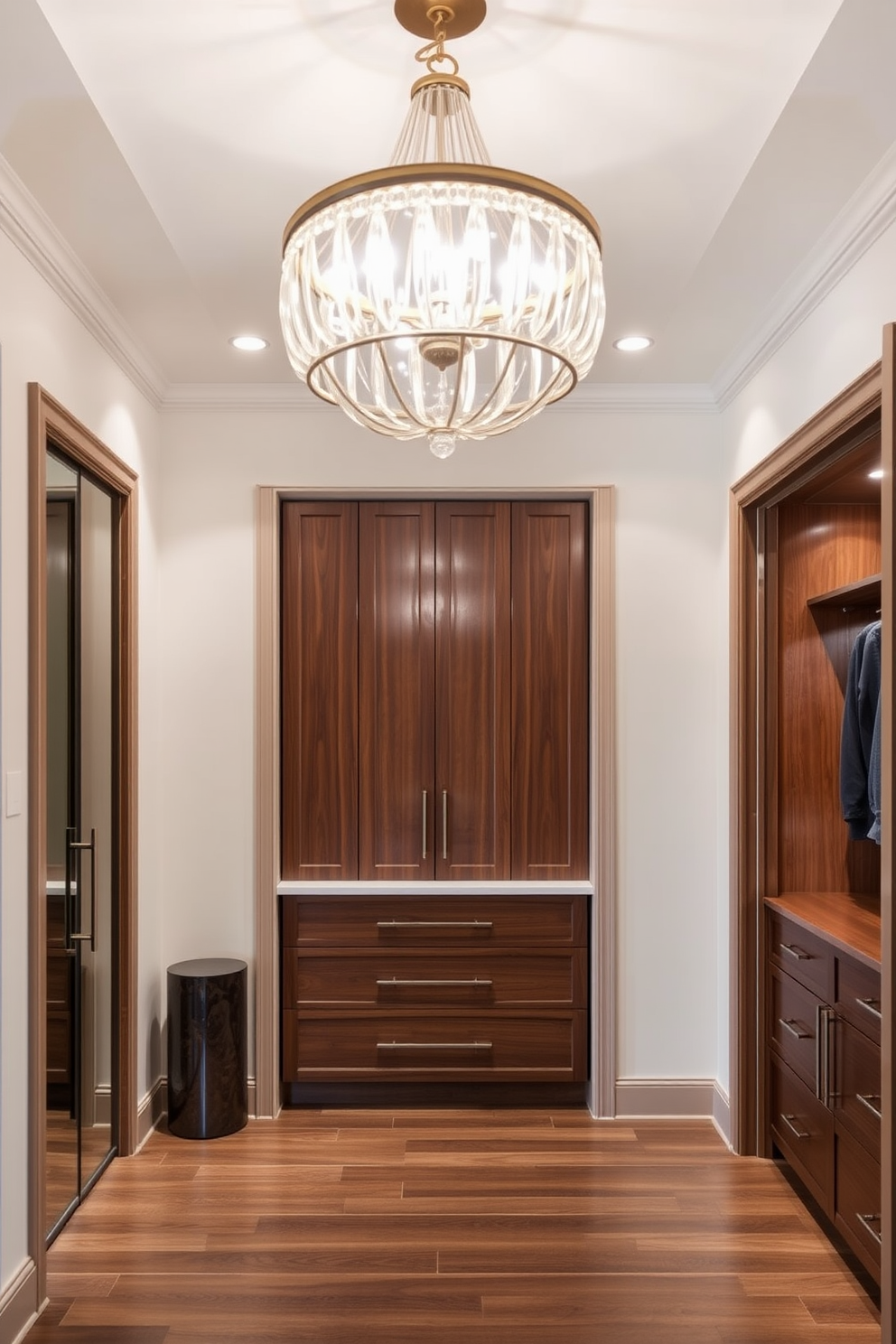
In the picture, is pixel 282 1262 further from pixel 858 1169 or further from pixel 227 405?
pixel 227 405

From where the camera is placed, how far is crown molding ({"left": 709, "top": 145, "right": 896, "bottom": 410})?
220 centimetres

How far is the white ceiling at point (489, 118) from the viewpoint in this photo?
181 centimetres

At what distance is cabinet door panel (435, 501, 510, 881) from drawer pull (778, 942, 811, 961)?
107 centimetres

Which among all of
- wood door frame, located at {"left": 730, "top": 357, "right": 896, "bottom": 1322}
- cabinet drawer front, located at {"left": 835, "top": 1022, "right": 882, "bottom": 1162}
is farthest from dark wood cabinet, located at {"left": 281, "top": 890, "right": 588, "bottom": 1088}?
cabinet drawer front, located at {"left": 835, "top": 1022, "right": 882, "bottom": 1162}

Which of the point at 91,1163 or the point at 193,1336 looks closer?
the point at 193,1336

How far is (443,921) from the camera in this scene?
3760mm

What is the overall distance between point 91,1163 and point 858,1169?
2192 millimetres

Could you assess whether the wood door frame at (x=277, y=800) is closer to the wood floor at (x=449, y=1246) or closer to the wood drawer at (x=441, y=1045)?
the wood drawer at (x=441, y=1045)

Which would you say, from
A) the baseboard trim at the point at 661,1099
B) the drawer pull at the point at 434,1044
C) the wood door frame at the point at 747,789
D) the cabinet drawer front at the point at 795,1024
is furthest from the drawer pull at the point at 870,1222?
the drawer pull at the point at 434,1044

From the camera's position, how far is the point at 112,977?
3.27 meters

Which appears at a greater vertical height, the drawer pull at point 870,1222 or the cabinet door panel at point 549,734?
the cabinet door panel at point 549,734

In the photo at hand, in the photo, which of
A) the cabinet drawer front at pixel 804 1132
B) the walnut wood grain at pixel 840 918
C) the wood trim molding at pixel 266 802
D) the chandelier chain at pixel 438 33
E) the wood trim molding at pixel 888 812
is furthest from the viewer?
the wood trim molding at pixel 266 802

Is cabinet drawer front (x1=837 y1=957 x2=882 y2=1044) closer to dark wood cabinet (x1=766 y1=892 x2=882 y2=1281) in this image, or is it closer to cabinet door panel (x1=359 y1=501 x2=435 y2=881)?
dark wood cabinet (x1=766 y1=892 x2=882 y2=1281)

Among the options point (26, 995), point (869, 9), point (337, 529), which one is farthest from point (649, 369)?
point (26, 995)
